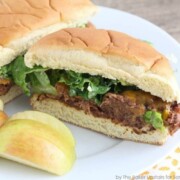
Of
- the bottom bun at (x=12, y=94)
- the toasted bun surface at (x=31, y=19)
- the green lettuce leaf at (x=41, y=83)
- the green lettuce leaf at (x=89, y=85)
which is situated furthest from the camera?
the bottom bun at (x=12, y=94)

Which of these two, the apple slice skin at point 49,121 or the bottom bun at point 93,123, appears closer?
the apple slice skin at point 49,121

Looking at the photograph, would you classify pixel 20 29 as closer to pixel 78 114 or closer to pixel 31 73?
pixel 31 73

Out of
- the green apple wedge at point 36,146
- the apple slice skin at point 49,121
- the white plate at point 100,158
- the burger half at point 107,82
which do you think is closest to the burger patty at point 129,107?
the burger half at point 107,82

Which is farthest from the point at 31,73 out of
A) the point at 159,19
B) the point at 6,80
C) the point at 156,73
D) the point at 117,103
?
the point at 159,19

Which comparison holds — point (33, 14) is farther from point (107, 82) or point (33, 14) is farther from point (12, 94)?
point (107, 82)

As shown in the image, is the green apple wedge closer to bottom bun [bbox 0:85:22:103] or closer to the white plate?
the white plate

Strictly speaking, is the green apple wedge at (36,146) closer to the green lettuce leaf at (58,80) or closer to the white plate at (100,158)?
the white plate at (100,158)

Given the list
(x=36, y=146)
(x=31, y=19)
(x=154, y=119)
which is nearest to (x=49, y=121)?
(x=36, y=146)

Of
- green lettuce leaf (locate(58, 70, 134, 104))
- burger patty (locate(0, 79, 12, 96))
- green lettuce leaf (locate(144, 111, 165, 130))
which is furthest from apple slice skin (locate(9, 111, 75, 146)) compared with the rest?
burger patty (locate(0, 79, 12, 96))
